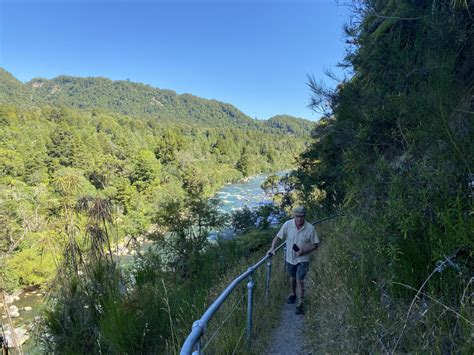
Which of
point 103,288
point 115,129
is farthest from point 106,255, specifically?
point 115,129

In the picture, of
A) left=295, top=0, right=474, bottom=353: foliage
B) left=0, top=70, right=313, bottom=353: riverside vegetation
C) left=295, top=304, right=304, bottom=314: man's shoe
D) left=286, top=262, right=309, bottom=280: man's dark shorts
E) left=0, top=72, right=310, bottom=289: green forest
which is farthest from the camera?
left=0, top=72, right=310, bottom=289: green forest

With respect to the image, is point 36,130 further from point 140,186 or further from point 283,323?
point 283,323

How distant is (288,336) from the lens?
3.89 m

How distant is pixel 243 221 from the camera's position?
18438mm

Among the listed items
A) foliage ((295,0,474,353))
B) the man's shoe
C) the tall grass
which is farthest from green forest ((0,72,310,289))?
foliage ((295,0,474,353))

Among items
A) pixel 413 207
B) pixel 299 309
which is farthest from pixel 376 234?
pixel 299 309

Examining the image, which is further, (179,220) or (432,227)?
(179,220)

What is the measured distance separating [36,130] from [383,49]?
223 feet

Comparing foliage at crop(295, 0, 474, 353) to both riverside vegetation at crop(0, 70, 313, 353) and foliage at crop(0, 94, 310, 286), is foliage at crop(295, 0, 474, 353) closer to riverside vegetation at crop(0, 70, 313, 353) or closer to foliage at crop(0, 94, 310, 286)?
riverside vegetation at crop(0, 70, 313, 353)

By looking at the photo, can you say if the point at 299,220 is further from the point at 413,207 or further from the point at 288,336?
the point at 413,207

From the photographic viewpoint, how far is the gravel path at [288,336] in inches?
140

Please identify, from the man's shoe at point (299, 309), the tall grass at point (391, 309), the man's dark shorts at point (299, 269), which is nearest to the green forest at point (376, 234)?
the tall grass at point (391, 309)

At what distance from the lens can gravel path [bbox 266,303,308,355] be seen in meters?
3.55

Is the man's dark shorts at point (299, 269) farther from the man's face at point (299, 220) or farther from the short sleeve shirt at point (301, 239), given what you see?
the man's face at point (299, 220)
